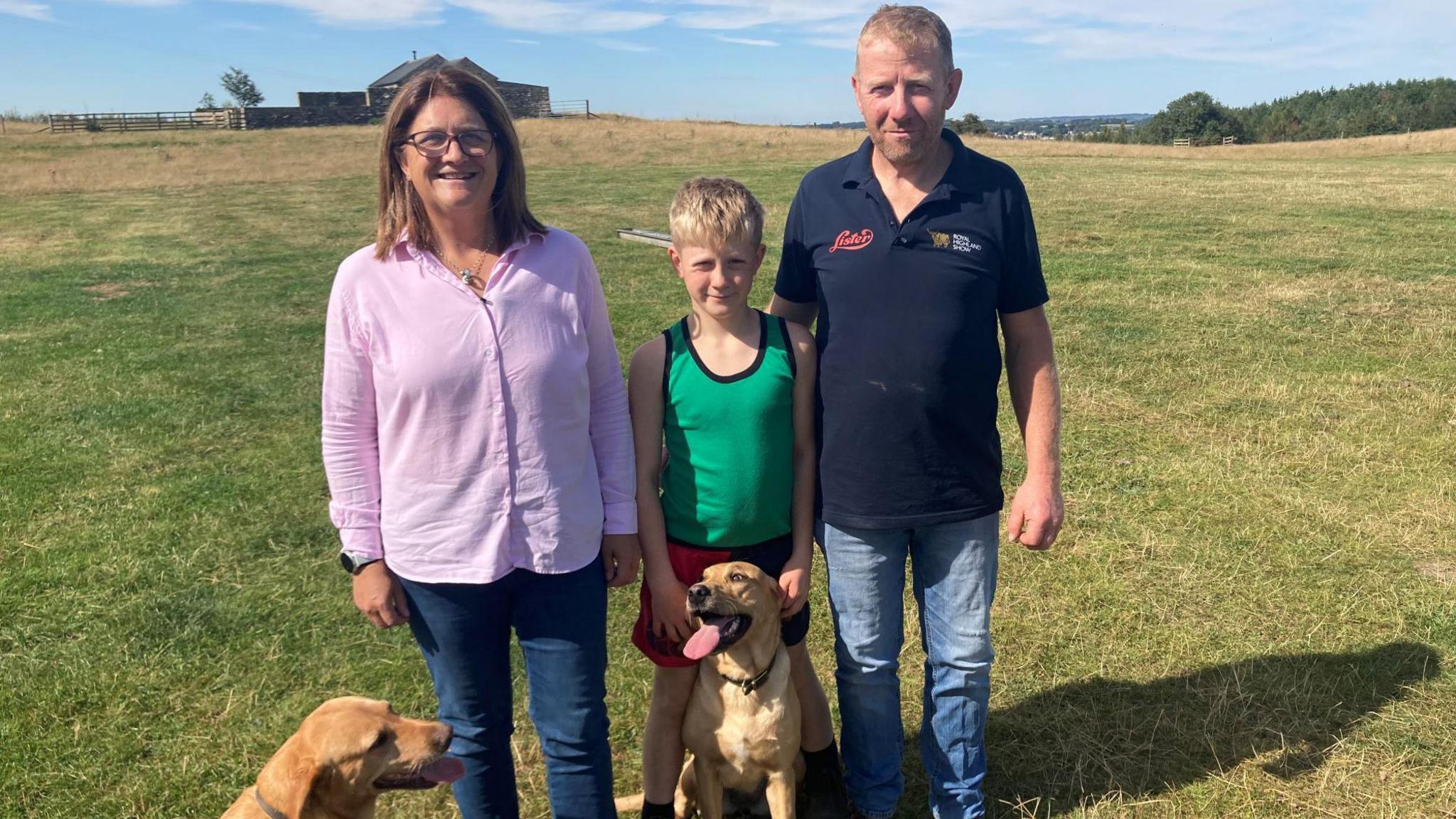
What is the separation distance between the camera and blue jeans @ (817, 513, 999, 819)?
2.92m

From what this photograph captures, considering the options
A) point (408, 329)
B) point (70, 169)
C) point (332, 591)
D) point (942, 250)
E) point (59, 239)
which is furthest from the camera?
point (70, 169)

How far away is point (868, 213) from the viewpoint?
277 cm

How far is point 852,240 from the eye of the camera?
2.77 m

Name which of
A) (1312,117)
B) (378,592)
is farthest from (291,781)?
(1312,117)

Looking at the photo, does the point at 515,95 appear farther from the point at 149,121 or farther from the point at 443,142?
the point at 443,142

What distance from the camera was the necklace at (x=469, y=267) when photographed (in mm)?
2359

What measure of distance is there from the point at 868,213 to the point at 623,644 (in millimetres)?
2685

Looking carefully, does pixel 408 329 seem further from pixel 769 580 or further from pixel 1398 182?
pixel 1398 182

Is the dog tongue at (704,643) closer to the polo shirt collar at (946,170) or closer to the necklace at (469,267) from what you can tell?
the necklace at (469,267)

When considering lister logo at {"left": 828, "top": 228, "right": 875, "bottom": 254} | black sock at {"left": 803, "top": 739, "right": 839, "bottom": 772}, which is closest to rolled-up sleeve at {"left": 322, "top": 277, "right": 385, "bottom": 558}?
lister logo at {"left": 828, "top": 228, "right": 875, "bottom": 254}

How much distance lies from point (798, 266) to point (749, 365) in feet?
1.30

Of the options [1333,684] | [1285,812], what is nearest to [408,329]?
[1285,812]

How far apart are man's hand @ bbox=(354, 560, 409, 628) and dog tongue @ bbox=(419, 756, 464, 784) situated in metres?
0.43

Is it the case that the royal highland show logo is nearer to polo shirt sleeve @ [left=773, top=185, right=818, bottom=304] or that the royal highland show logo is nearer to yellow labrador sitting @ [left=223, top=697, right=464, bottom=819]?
polo shirt sleeve @ [left=773, top=185, right=818, bottom=304]
